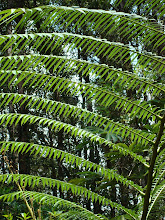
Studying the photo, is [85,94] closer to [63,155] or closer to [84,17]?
[84,17]

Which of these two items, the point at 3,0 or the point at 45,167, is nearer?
the point at 3,0

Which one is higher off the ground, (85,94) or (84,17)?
(84,17)

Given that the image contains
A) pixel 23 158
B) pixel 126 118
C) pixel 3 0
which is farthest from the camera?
pixel 3 0

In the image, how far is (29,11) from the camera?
0.60 metres

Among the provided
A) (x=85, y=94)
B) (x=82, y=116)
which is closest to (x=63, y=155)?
(x=82, y=116)

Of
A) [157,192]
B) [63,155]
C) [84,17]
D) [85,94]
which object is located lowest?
[157,192]

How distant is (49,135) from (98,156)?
2350 millimetres

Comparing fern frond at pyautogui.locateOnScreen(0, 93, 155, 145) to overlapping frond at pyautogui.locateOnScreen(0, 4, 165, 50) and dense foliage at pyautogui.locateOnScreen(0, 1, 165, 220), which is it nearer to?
dense foliage at pyautogui.locateOnScreen(0, 1, 165, 220)

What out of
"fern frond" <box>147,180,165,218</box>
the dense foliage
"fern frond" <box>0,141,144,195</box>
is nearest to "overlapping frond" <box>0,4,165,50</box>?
the dense foliage

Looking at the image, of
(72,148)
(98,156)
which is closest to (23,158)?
(98,156)


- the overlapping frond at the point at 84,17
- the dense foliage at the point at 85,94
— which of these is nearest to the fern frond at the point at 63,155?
the dense foliage at the point at 85,94

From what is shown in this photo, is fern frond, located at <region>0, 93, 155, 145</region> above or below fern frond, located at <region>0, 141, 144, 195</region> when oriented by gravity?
above

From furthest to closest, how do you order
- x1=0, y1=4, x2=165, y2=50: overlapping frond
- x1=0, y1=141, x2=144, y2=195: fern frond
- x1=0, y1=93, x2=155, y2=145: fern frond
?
x1=0, y1=141, x2=144, y2=195: fern frond
x1=0, y1=93, x2=155, y2=145: fern frond
x1=0, y1=4, x2=165, y2=50: overlapping frond

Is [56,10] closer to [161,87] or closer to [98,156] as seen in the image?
[161,87]
